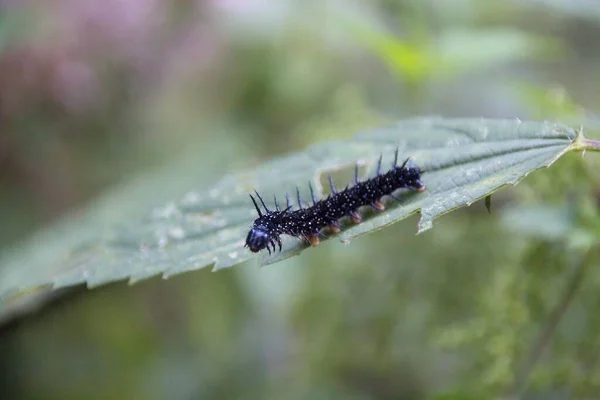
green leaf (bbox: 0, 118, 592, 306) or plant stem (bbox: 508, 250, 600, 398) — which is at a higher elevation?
green leaf (bbox: 0, 118, 592, 306)

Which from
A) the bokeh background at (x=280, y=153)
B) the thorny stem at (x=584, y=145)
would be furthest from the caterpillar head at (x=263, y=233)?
the thorny stem at (x=584, y=145)

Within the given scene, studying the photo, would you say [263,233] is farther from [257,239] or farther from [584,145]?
[584,145]

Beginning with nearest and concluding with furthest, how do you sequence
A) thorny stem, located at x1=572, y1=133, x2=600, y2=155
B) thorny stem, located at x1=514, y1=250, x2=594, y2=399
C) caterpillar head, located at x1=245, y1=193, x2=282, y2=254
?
thorny stem, located at x1=572, y1=133, x2=600, y2=155 < caterpillar head, located at x1=245, y1=193, x2=282, y2=254 < thorny stem, located at x1=514, y1=250, x2=594, y2=399

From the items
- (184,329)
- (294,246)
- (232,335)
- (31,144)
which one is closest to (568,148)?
(294,246)

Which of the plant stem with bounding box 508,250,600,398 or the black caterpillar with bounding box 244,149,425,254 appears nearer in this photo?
the black caterpillar with bounding box 244,149,425,254

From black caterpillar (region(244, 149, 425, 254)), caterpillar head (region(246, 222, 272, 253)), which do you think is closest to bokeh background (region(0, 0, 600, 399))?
black caterpillar (region(244, 149, 425, 254))

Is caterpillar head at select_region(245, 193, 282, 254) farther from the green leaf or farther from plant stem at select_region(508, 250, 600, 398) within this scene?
plant stem at select_region(508, 250, 600, 398)

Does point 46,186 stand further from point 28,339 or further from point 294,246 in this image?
point 294,246

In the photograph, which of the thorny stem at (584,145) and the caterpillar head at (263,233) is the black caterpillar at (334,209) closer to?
the caterpillar head at (263,233)
